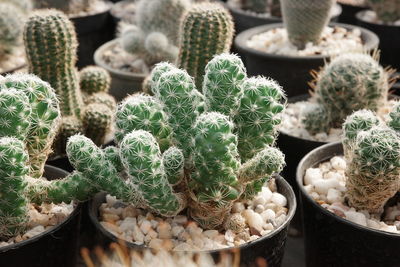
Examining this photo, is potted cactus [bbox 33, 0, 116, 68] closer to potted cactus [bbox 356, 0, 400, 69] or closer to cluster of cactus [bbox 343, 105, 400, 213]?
potted cactus [bbox 356, 0, 400, 69]

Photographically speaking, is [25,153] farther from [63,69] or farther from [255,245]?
[63,69]

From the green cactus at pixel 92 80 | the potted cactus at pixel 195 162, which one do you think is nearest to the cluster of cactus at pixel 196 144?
the potted cactus at pixel 195 162

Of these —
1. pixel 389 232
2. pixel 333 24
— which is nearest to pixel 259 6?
pixel 333 24

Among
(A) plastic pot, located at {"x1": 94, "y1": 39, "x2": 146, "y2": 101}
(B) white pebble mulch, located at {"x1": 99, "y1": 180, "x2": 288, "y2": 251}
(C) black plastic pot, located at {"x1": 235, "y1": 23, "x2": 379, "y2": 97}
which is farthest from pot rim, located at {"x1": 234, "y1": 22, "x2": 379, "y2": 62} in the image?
(B) white pebble mulch, located at {"x1": 99, "y1": 180, "x2": 288, "y2": 251}

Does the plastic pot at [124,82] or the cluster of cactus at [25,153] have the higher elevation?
the cluster of cactus at [25,153]

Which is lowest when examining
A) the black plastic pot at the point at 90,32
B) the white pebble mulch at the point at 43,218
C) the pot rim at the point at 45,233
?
the black plastic pot at the point at 90,32

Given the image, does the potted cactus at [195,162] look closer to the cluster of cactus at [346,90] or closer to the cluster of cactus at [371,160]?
the cluster of cactus at [371,160]

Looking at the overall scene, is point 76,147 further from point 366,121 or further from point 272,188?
point 366,121
